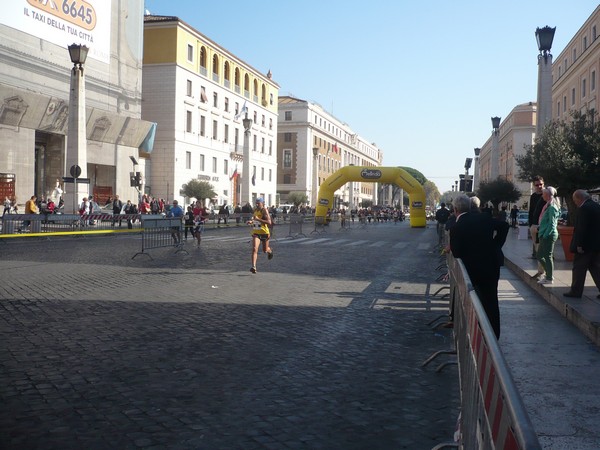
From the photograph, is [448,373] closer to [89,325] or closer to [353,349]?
[353,349]

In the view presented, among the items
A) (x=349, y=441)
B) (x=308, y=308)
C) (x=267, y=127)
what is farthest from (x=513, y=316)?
(x=267, y=127)

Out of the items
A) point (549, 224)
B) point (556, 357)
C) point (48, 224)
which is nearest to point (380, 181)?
point (48, 224)

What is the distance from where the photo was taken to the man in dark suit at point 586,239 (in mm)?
7977

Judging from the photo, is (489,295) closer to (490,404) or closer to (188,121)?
(490,404)

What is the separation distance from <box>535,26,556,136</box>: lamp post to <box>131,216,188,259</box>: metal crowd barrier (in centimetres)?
1420

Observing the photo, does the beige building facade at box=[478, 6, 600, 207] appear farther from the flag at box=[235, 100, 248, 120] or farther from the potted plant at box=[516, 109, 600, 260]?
the flag at box=[235, 100, 248, 120]

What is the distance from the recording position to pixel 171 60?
50125 mm

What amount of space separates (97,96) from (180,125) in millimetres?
11983

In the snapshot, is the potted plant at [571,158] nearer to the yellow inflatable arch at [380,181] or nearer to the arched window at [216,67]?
the yellow inflatable arch at [380,181]

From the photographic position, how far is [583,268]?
8281 millimetres

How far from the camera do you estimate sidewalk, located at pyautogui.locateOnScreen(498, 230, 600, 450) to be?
4.04 metres

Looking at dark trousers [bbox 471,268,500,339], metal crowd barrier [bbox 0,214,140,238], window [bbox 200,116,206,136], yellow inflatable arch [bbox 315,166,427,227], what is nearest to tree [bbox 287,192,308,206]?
window [bbox 200,116,206,136]

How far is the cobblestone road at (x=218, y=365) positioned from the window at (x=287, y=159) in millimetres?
76942

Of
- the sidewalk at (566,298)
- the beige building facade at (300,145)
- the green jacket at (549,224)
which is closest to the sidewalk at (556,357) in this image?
the sidewalk at (566,298)
